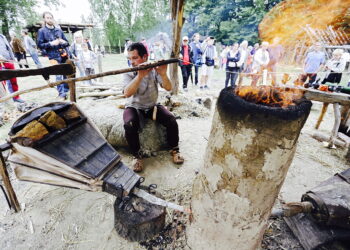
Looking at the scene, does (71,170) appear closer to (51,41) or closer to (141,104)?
(141,104)

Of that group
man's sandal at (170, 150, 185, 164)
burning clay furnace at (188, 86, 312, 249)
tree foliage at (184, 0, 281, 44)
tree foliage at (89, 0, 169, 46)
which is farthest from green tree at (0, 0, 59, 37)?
burning clay furnace at (188, 86, 312, 249)

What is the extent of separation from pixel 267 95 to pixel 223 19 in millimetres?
15449

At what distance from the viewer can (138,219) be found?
1.95 meters

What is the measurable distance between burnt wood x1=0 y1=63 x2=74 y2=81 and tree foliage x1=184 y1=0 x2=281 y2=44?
24.9 feet

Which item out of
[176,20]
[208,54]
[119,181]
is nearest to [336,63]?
[208,54]

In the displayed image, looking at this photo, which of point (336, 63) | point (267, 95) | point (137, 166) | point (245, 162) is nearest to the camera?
point (245, 162)

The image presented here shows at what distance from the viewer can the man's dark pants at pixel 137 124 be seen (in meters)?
2.89

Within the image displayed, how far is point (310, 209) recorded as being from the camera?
2018 mm

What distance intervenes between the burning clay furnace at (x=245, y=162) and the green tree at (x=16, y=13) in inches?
946

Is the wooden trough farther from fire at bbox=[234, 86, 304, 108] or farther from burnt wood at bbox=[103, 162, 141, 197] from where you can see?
fire at bbox=[234, 86, 304, 108]

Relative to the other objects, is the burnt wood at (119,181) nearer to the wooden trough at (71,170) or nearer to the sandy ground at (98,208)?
the wooden trough at (71,170)

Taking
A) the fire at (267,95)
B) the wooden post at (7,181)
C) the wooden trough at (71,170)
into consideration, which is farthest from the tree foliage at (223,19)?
the wooden post at (7,181)

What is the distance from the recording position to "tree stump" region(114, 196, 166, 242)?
6.42 feet

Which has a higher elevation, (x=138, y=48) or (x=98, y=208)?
(x=138, y=48)
